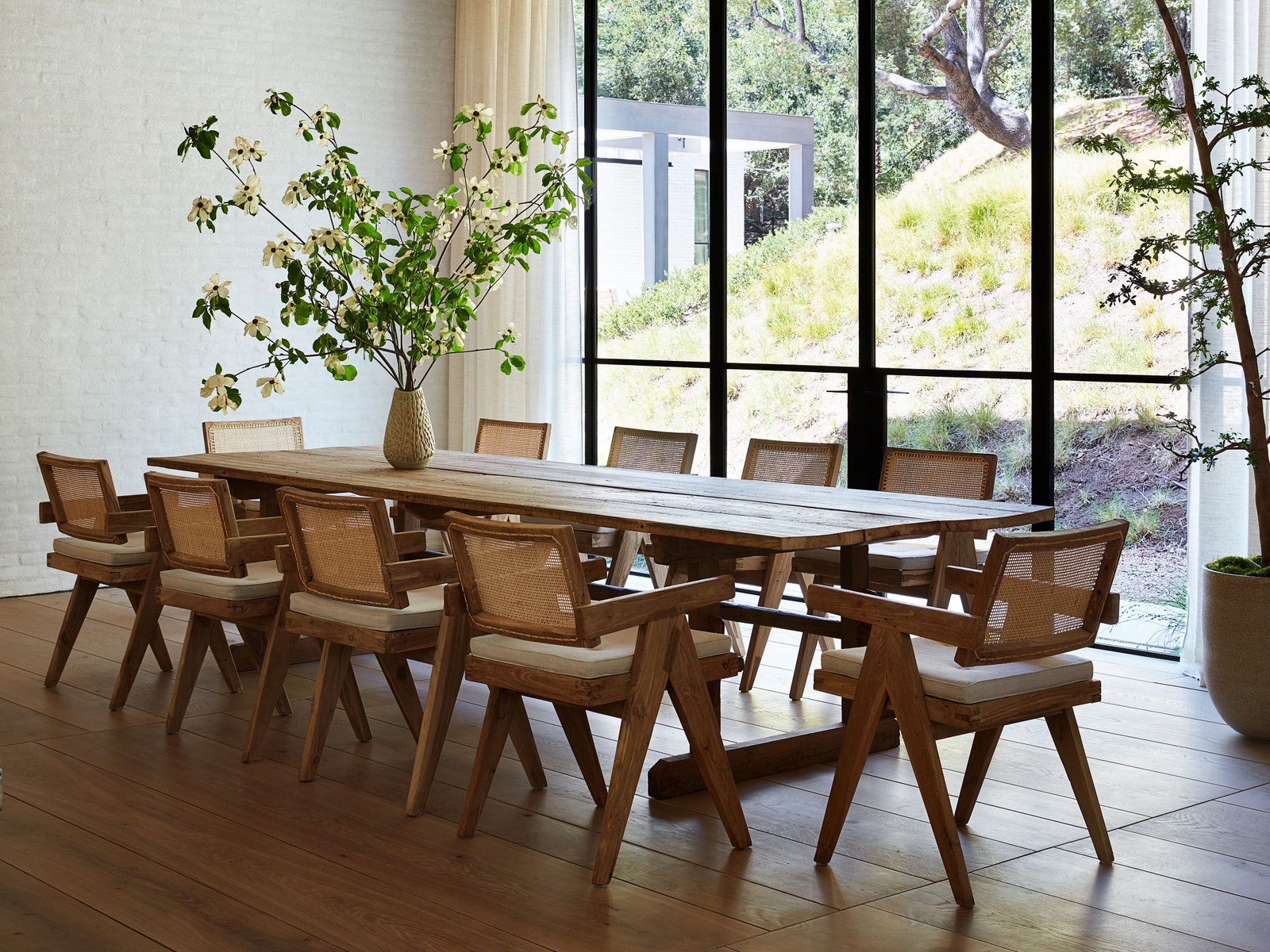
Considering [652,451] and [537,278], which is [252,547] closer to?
[652,451]

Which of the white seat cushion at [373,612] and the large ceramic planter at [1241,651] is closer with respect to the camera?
the white seat cushion at [373,612]

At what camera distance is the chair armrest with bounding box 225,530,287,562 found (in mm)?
4230

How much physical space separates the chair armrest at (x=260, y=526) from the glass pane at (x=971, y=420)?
2.79 meters

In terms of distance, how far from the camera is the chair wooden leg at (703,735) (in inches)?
135

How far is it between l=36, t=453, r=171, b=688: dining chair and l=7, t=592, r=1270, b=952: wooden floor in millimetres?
459

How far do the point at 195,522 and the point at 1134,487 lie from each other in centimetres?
345

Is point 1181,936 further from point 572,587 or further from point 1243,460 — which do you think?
point 1243,460

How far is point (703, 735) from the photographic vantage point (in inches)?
136

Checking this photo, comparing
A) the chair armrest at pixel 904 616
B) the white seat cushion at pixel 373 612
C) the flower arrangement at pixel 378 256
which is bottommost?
the white seat cushion at pixel 373 612

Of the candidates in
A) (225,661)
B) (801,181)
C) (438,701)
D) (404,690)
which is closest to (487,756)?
(438,701)

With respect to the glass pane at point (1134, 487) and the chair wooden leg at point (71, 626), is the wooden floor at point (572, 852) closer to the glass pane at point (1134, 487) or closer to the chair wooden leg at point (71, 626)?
the chair wooden leg at point (71, 626)

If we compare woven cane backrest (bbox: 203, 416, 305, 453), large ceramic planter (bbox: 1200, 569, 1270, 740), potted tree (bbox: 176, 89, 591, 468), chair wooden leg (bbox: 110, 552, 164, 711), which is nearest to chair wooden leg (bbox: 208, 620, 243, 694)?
chair wooden leg (bbox: 110, 552, 164, 711)

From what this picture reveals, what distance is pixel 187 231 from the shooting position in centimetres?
725

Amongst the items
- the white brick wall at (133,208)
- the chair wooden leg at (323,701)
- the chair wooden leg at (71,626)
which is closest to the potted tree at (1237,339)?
the chair wooden leg at (323,701)
